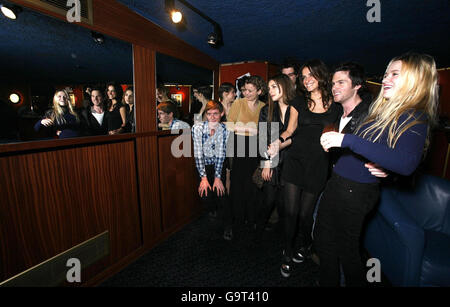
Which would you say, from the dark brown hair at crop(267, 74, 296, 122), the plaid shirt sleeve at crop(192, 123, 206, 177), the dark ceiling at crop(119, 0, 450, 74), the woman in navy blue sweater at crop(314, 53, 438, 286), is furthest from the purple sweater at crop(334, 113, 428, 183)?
the dark ceiling at crop(119, 0, 450, 74)

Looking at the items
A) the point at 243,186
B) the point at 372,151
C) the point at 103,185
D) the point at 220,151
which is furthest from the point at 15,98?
the point at 243,186

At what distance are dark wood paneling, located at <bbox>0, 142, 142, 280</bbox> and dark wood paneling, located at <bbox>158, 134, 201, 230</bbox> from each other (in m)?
0.42

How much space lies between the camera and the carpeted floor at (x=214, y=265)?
6.36ft

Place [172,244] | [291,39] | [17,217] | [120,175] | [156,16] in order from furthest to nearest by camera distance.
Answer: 1. [291,39]
2. [156,16]
3. [172,244]
4. [120,175]
5. [17,217]

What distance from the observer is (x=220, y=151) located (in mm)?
2473

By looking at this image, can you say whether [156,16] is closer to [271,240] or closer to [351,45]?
[271,240]

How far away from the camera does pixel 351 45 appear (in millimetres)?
4129

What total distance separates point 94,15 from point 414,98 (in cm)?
225

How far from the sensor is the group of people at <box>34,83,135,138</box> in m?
1.52

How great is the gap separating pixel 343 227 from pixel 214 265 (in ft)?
4.47

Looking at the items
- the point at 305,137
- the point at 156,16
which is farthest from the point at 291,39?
the point at 305,137

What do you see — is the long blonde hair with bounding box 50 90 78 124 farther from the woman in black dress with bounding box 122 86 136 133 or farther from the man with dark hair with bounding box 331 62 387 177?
the man with dark hair with bounding box 331 62 387 177

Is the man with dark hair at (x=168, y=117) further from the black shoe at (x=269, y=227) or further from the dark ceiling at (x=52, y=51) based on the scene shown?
the black shoe at (x=269, y=227)

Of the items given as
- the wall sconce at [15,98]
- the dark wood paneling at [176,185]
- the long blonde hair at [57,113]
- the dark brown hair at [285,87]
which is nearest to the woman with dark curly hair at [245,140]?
the dark brown hair at [285,87]
